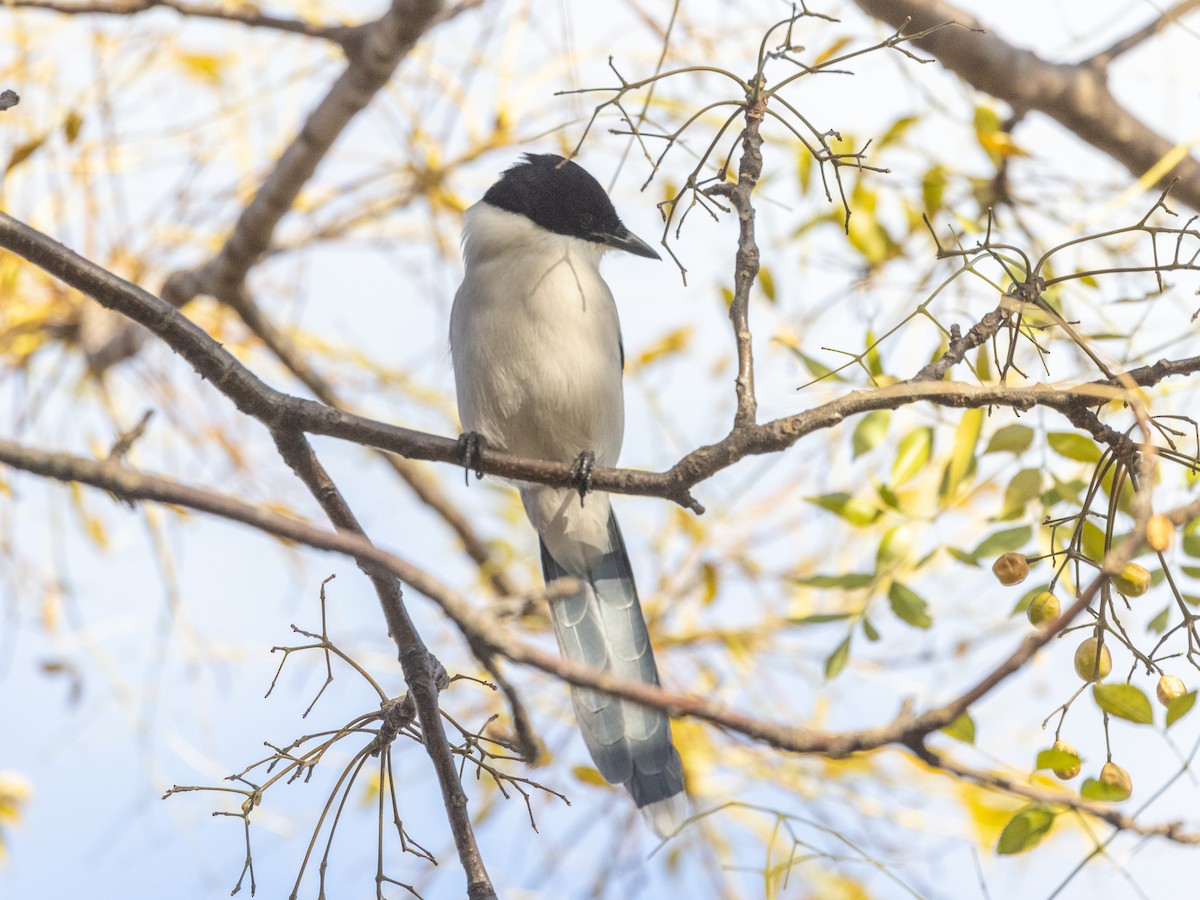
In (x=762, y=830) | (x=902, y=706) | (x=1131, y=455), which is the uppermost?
(x=762, y=830)

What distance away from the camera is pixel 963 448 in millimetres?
2365

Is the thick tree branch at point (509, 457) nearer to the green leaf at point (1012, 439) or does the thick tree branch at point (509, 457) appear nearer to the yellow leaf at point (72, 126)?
the green leaf at point (1012, 439)

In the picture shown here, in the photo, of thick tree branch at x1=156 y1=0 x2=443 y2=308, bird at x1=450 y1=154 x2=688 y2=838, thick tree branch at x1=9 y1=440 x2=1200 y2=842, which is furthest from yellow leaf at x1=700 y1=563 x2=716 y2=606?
thick tree branch at x1=9 y1=440 x2=1200 y2=842

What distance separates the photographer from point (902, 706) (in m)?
1.16

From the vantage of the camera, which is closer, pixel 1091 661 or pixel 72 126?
pixel 1091 661

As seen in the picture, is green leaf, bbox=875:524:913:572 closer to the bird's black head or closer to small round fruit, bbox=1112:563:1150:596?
small round fruit, bbox=1112:563:1150:596

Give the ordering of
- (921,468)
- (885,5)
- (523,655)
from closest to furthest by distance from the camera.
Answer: (523,655)
(921,468)
(885,5)

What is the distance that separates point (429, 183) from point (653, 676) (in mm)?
1949

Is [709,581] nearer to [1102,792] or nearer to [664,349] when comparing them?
[664,349]

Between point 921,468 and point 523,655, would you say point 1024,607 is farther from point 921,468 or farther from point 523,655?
point 523,655

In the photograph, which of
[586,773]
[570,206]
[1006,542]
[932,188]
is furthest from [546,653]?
[570,206]

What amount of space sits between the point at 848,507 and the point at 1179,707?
0.87 meters

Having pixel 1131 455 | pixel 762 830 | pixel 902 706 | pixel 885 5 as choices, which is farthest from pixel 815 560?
pixel 902 706

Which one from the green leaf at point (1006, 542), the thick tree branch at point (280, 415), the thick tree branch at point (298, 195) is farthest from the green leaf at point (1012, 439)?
the thick tree branch at point (298, 195)
